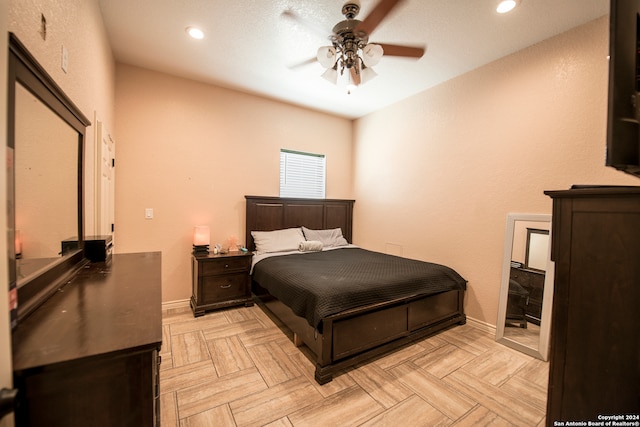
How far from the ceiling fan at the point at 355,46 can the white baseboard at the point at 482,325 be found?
8.88 feet

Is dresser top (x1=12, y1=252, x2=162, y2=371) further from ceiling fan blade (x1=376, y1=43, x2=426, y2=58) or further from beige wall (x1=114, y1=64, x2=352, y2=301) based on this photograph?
ceiling fan blade (x1=376, y1=43, x2=426, y2=58)

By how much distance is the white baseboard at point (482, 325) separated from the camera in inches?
107

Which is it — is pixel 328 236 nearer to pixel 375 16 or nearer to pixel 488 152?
pixel 488 152

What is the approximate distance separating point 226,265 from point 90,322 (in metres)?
2.32

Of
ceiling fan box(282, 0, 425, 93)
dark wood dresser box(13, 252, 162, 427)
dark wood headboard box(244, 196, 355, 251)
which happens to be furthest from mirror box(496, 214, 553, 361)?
dark wood dresser box(13, 252, 162, 427)

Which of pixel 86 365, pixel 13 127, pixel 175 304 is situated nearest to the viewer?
pixel 86 365

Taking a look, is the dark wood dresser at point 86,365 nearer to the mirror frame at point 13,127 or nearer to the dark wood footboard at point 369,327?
the mirror frame at point 13,127

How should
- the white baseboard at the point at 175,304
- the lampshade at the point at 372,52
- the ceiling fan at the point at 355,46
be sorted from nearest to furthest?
the ceiling fan at the point at 355,46 < the lampshade at the point at 372,52 < the white baseboard at the point at 175,304

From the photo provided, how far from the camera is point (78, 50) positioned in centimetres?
155

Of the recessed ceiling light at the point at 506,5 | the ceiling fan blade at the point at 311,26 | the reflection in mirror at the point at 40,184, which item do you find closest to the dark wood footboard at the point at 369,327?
the reflection in mirror at the point at 40,184

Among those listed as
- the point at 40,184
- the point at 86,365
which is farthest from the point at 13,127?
the point at 86,365

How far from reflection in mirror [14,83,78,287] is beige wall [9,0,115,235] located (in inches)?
8.5

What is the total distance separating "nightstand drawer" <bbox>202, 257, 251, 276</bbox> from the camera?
3.01 metres

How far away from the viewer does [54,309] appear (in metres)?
0.94
